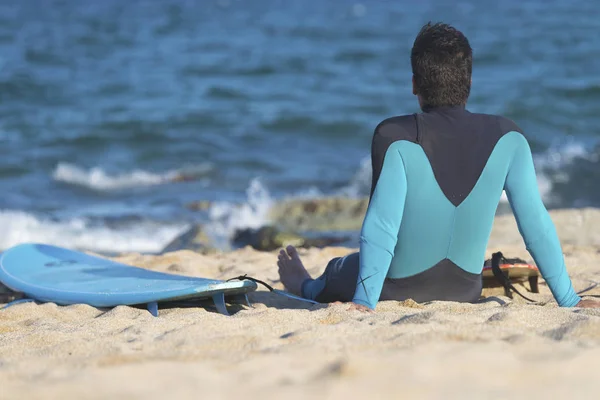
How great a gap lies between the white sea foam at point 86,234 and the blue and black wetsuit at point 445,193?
4.65 metres

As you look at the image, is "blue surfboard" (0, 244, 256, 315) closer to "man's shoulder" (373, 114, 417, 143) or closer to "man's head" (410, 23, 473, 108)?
"man's shoulder" (373, 114, 417, 143)

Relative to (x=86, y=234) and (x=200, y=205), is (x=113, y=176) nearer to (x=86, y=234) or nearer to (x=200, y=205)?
(x=200, y=205)

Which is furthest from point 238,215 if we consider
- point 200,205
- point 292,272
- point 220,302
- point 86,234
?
point 220,302

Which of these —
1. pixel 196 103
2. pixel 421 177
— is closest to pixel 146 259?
pixel 421 177

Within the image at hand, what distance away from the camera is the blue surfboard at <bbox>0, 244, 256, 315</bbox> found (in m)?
4.12

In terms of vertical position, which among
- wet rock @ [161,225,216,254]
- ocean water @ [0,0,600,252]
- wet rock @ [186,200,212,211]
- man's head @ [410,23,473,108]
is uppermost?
man's head @ [410,23,473,108]

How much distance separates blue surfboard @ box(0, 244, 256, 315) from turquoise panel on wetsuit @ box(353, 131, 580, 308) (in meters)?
0.95

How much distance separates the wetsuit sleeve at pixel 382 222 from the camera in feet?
11.0

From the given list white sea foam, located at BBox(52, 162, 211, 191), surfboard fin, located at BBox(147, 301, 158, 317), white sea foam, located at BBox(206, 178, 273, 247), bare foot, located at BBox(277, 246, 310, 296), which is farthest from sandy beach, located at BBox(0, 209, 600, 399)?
white sea foam, located at BBox(52, 162, 211, 191)

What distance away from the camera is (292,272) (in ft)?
14.8

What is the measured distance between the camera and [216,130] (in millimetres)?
12445

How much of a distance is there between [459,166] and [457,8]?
2155 cm

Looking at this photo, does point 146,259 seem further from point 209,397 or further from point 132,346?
point 209,397

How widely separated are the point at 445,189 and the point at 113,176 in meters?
7.77
